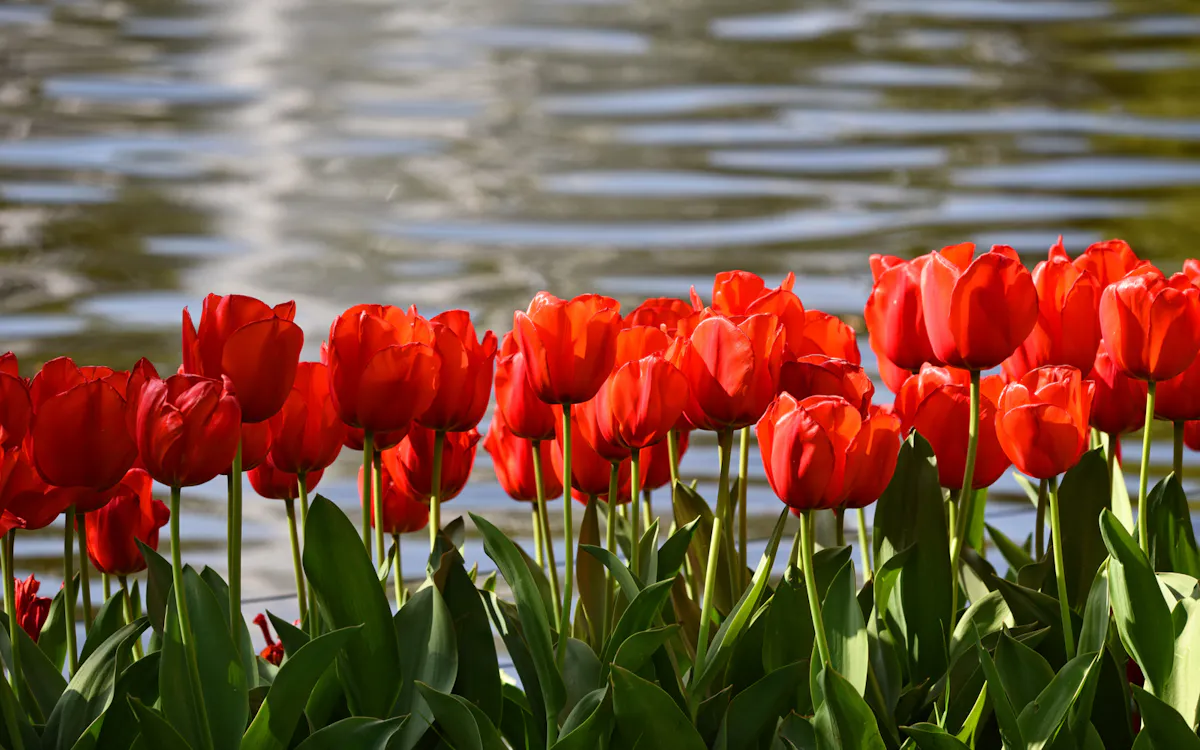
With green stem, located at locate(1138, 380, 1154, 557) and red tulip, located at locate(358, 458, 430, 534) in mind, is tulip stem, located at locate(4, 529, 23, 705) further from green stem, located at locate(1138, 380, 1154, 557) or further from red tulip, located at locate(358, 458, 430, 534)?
green stem, located at locate(1138, 380, 1154, 557)

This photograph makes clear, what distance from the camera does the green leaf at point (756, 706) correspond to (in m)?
0.58

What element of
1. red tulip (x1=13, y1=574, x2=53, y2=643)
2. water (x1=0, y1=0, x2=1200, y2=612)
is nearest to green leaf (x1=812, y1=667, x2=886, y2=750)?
red tulip (x1=13, y1=574, x2=53, y2=643)

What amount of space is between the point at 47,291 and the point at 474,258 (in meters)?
0.87

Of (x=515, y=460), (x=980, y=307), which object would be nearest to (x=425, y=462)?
(x=515, y=460)

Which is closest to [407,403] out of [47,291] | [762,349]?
[762,349]

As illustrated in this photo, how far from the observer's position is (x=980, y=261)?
0.59m

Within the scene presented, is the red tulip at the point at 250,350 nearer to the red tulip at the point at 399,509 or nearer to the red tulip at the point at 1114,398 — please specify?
the red tulip at the point at 399,509

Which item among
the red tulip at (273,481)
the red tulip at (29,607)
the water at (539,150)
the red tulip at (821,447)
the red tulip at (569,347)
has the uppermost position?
the red tulip at (569,347)

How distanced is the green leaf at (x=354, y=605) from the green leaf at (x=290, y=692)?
3 centimetres

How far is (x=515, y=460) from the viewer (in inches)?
28.8

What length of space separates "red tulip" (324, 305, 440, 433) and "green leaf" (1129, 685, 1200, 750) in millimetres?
288

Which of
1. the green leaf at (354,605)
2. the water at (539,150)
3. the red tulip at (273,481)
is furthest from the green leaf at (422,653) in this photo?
the water at (539,150)

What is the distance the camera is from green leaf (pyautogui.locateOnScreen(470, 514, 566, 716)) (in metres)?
0.58

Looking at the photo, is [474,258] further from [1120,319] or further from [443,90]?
[1120,319]
